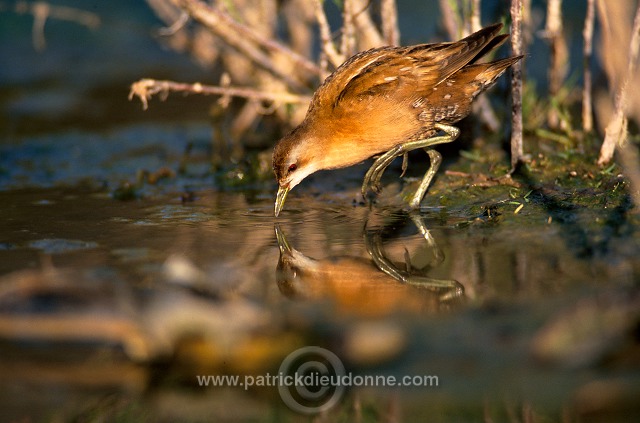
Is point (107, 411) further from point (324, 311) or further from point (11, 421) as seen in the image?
point (324, 311)

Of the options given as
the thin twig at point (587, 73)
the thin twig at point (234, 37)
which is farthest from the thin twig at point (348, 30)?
the thin twig at point (587, 73)

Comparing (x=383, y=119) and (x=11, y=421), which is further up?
(x=383, y=119)

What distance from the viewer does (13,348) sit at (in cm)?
312

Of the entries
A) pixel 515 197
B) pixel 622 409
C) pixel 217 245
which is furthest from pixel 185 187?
pixel 622 409

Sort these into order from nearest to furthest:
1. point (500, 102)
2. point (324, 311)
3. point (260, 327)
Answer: point (260, 327)
point (324, 311)
point (500, 102)

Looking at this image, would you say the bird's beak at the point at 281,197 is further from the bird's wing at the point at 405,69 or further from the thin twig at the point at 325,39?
the thin twig at the point at 325,39

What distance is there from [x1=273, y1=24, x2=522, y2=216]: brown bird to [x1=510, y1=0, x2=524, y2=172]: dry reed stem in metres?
0.11

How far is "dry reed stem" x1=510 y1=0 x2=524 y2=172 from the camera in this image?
497cm

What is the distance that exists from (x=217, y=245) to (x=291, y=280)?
818 millimetres

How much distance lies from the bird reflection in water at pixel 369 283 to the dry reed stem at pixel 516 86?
1243 millimetres

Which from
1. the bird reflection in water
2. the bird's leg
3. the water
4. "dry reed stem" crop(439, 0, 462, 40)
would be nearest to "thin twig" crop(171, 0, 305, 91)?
the water

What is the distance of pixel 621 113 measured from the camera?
501 centimetres

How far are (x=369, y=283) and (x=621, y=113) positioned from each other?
2288 millimetres

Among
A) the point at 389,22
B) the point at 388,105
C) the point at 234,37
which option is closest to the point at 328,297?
the point at 388,105
